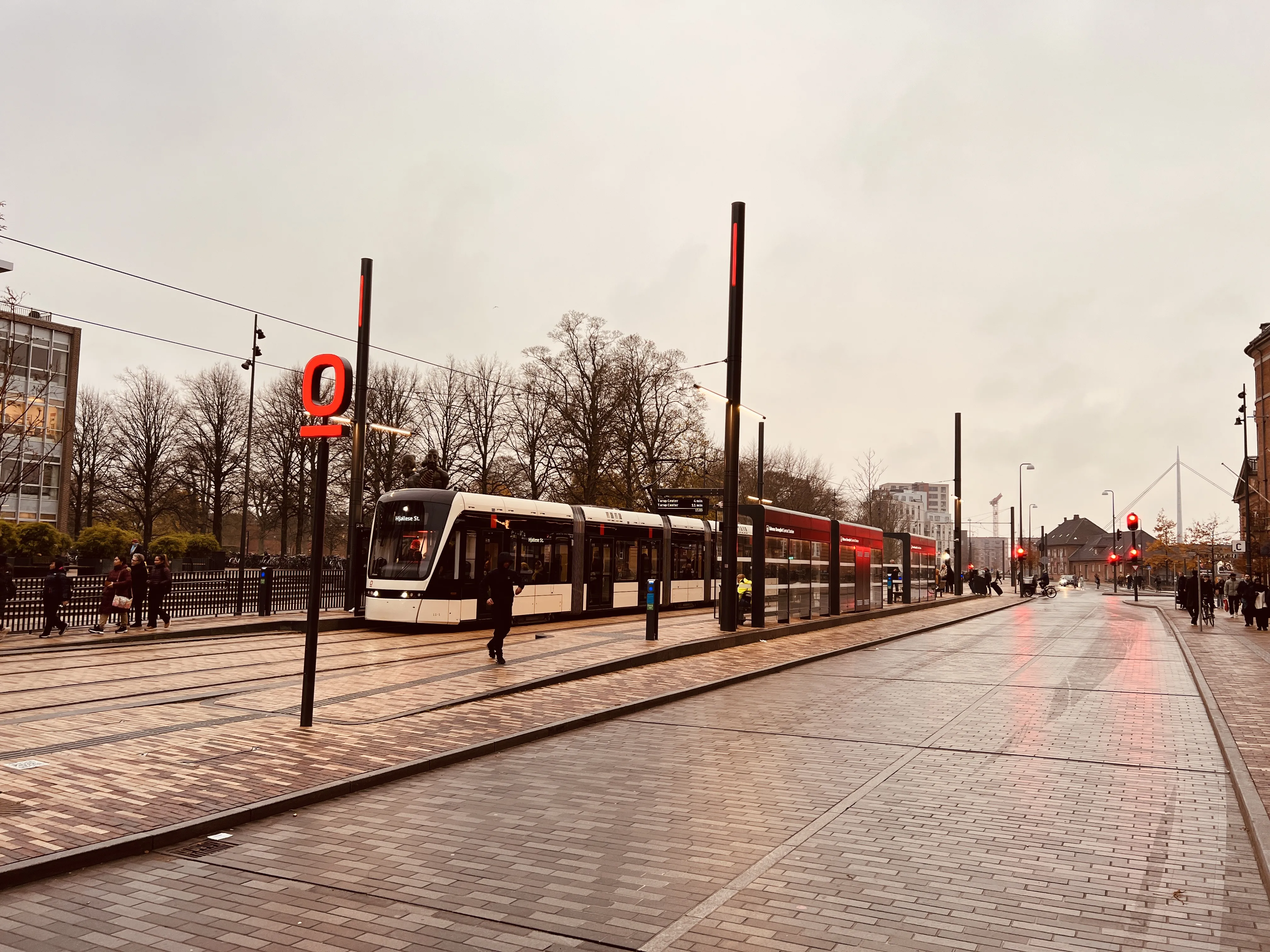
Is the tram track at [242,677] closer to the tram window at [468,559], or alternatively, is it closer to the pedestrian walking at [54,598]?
the tram window at [468,559]

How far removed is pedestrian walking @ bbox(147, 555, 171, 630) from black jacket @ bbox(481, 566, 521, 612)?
9479 millimetres

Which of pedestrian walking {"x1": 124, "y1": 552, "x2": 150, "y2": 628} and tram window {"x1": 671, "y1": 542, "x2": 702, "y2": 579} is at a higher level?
tram window {"x1": 671, "y1": 542, "x2": 702, "y2": 579}

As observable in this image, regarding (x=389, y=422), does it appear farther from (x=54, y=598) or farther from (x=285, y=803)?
(x=285, y=803)

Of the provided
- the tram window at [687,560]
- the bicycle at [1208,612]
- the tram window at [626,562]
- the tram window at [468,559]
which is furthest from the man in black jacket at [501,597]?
the bicycle at [1208,612]

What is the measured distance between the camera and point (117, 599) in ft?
61.1

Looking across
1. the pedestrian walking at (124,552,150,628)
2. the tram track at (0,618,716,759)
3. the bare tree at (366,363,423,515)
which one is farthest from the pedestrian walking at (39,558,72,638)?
the bare tree at (366,363,423,515)

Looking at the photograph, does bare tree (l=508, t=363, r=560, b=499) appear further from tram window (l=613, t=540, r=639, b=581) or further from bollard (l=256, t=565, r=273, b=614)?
bollard (l=256, t=565, r=273, b=614)

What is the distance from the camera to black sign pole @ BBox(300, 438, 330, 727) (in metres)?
9.09

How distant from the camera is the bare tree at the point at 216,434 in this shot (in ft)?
179

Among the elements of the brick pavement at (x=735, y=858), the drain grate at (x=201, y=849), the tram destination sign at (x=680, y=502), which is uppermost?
the tram destination sign at (x=680, y=502)

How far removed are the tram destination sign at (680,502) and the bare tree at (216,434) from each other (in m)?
37.2

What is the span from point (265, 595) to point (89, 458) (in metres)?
44.6

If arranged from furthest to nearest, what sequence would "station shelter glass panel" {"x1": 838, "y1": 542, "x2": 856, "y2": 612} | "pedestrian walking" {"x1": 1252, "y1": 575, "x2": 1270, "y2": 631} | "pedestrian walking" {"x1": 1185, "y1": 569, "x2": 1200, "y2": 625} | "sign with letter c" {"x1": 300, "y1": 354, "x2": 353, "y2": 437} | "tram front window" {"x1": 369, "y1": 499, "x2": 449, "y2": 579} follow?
"pedestrian walking" {"x1": 1185, "y1": 569, "x2": 1200, "y2": 625} → "station shelter glass panel" {"x1": 838, "y1": 542, "x2": 856, "y2": 612} → "pedestrian walking" {"x1": 1252, "y1": 575, "x2": 1270, "y2": 631} → "tram front window" {"x1": 369, "y1": 499, "x2": 449, "y2": 579} → "sign with letter c" {"x1": 300, "y1": 354, "x2": 353, "y2": 437}

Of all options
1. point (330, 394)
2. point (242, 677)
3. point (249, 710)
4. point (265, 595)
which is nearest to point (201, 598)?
point (265, 595)
